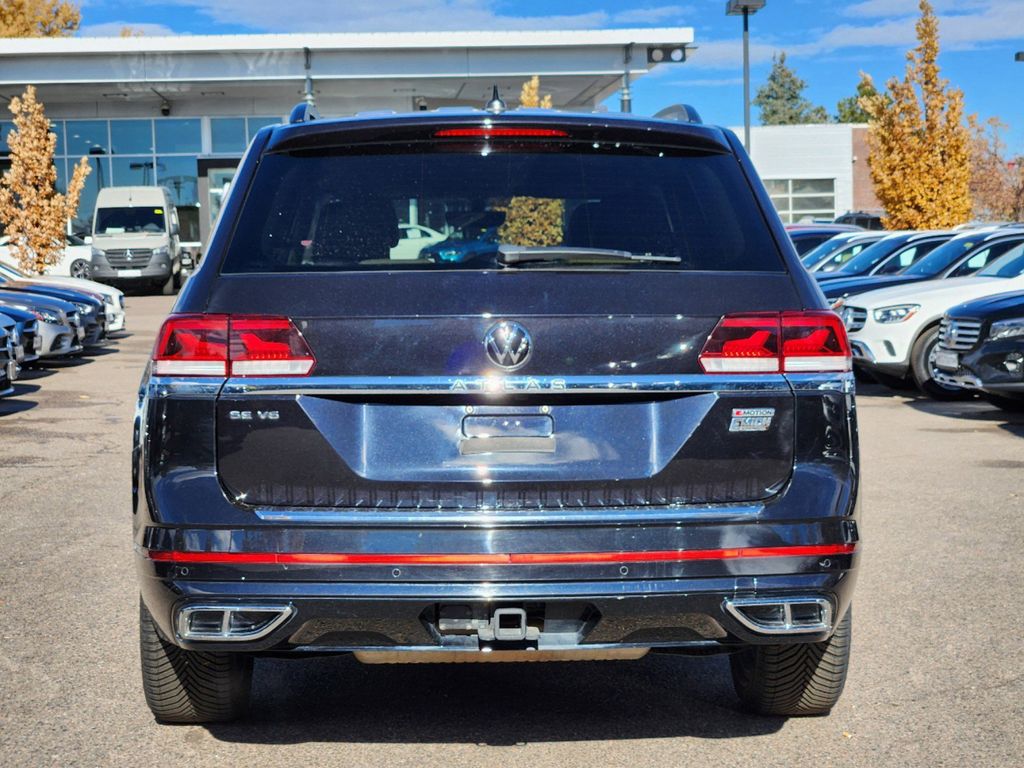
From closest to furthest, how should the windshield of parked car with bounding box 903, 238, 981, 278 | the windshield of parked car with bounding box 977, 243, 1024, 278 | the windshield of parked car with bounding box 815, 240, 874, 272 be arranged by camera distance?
the windshield of parked car with bounding box 977, 243, 1024, 278 < the windshield of parked car with bounding box 903, 238, 981, 278 < the windshield of parked car with bounding box 815, 240, 874, 272

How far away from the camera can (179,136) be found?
45500 millimetres

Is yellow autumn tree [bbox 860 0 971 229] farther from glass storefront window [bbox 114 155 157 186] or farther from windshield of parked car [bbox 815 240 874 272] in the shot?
glass storefront window [bbox 114 155 157 186]

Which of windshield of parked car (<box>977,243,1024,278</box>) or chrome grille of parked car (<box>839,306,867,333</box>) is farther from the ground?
windshield of parked car (<box>977,243,1024,278</box>)

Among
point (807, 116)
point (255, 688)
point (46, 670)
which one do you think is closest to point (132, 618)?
point (46, 670)

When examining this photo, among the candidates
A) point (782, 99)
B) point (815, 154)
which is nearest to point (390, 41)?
point (815, 154)

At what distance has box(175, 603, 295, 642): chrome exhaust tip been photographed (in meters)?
3.73

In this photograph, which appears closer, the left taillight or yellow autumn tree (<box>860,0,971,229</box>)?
the left taillight

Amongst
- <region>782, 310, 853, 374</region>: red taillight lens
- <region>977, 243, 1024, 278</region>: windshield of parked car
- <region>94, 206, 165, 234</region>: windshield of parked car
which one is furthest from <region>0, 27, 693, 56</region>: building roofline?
<region>782, 310, 853, 374</region>: red taillight lens

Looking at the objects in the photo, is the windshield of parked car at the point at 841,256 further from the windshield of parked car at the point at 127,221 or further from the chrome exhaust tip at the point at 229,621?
the chrome exhaust tip at the point at 229,621

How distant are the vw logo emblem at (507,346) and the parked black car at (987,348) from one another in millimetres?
9635

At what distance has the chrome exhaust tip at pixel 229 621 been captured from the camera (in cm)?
373

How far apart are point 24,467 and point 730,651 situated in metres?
7.62

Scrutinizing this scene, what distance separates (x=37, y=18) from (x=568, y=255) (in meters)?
69.8

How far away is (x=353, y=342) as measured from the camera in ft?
12.3
